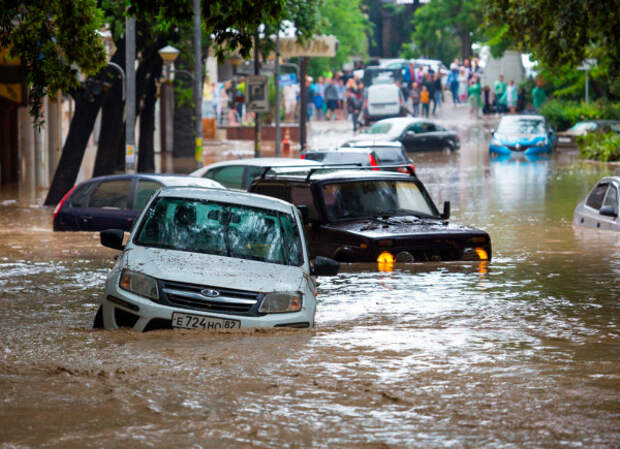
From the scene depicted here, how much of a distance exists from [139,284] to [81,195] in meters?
11.5

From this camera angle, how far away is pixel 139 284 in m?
10.1

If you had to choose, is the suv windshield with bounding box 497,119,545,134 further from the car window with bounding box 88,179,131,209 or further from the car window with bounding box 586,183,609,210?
the car window with bounding box 88,179,131,209

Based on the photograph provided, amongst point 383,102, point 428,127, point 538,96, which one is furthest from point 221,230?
point 538,96

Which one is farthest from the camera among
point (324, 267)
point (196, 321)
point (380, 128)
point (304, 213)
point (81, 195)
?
point (380, 128)

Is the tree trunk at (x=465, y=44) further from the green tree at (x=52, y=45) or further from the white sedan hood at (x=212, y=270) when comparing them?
the white sedan hood at (x=212, y=270)

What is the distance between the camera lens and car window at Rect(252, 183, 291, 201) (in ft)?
53.6

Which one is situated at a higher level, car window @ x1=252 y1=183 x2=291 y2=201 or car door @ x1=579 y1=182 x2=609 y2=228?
car window @ x1=252 y1=183 x2=291 y2=201

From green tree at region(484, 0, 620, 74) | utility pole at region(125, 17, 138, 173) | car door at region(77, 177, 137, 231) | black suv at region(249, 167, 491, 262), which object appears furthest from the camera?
utility pole at region(125, 17, 138, 173)

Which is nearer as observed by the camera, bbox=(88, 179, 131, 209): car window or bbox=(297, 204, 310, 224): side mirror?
bbox=(297, 204, 310, 224): side mirror

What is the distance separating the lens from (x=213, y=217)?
36.8ft

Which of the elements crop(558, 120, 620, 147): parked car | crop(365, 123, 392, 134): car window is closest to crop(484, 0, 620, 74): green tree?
crop(365, 123, 392, 134): car window

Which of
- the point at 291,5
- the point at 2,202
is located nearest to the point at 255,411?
the point at 2,202

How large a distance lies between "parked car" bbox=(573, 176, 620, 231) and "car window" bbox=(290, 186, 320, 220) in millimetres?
5150

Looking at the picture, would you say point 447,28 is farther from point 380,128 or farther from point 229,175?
point 229,175
